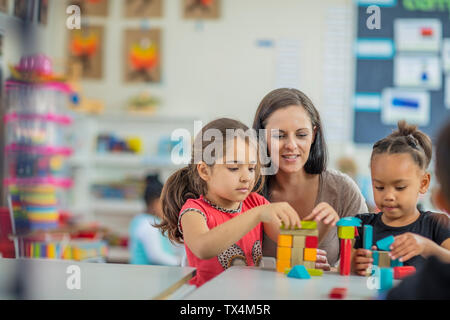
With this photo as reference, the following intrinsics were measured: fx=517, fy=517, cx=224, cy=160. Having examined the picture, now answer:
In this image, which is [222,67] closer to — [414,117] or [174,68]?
[174,68]

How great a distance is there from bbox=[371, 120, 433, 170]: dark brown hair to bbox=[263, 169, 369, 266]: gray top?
0.54 feet

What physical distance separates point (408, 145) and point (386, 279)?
12.0 inches

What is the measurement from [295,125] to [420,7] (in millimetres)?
3115

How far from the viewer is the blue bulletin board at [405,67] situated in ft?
11.7

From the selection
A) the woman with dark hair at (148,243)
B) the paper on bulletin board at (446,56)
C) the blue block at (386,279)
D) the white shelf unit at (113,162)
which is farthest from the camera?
the white shelf unit at (113,162)

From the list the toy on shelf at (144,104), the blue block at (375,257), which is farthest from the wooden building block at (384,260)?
the toy on shelf at (144,104)

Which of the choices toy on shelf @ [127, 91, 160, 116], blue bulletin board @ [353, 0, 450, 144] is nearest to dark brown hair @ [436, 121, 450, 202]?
blue bulletin board @ [353, 0, 450, 144]

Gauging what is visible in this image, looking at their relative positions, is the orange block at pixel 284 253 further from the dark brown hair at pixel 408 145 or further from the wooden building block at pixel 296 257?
the dark brown hair at pixel 408 145

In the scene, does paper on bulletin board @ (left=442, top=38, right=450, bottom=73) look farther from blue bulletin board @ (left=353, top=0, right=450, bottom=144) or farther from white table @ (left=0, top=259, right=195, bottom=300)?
white table @ (left=0, top=259, right=195, bottom=300)

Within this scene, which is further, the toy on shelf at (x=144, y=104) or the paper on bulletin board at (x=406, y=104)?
the toy on shelf at (x=144, y=104)

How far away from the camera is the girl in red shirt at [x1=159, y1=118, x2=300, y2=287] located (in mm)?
863

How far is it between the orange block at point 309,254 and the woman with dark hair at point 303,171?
4cm

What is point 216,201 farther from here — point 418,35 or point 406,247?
point 418,35
